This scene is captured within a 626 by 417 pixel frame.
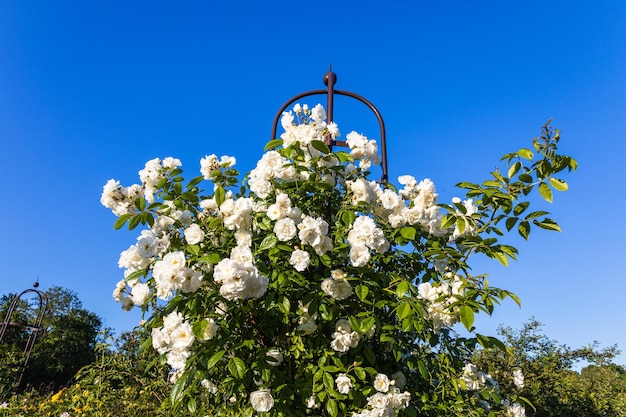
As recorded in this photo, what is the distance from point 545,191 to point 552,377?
11.8ft

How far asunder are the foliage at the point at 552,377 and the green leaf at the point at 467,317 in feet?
9.71

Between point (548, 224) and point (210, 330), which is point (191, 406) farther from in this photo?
point (548, 224)

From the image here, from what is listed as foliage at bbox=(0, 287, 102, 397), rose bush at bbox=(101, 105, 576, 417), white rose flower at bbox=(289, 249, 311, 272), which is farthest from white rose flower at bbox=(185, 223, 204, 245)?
foliage at bbox=(0, 287, 102, 397)

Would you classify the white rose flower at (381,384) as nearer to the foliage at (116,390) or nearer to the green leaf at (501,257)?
the green leaf at (501,257)

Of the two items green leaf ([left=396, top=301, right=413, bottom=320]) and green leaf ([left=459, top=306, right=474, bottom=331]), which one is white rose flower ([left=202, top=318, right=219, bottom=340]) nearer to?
green leaf ([left=396, top=301, right=413, bottom=320])

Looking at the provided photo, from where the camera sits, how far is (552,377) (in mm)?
4523

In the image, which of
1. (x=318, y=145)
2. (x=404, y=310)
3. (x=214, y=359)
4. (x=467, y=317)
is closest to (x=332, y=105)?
(x=318, y=145)

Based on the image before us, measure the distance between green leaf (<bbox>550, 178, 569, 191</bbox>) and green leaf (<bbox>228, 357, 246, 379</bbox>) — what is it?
4.46ft

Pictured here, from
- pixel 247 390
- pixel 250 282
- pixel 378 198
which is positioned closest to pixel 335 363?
pixel 247 390

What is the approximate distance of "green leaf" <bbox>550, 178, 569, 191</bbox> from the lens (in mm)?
1700

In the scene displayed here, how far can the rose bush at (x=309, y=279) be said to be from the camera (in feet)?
5.77

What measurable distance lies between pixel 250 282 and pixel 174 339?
41 cm

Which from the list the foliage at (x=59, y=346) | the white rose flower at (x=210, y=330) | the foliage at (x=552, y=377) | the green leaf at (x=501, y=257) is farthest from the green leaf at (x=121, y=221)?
the foliage at (x=59, y=346)

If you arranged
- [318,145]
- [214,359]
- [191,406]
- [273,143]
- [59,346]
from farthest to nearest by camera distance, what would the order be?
1. [59,346]
2. [273,143]
3. [318,145]
4. [191,406]
5. [214,359]
